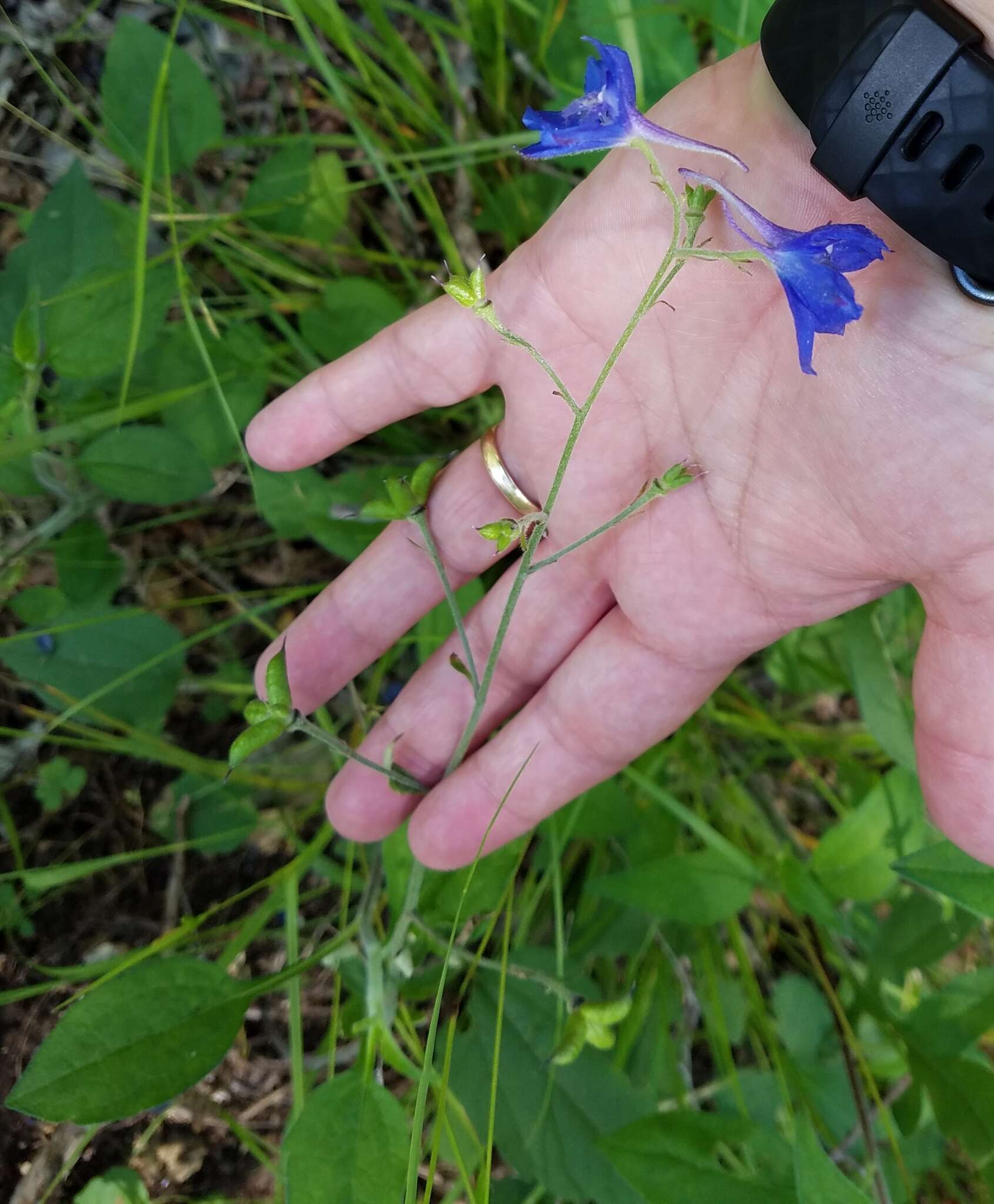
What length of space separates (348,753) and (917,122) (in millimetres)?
1161

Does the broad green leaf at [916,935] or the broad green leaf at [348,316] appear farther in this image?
the broad green leaf at [348,316]

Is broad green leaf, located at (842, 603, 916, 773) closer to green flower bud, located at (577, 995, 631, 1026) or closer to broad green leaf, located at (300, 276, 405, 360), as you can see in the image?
green flower bud, located at (577, 995, 631, 1026)

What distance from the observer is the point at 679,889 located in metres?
1.71

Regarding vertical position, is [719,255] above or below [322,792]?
above

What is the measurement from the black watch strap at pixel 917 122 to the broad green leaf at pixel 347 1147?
1479 mm

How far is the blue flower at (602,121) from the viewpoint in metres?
1.09

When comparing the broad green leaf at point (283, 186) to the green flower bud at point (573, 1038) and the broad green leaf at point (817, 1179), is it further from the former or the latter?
the broad green leaf at point (817, 1179)

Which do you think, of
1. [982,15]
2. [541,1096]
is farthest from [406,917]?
[982,15]

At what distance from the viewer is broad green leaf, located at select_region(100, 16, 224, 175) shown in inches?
78.5

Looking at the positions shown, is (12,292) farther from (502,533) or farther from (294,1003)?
(294,1003)

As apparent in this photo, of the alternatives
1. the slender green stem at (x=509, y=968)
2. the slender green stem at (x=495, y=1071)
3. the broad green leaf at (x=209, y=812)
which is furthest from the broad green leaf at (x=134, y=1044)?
→ the broad green leaf at (x=209, y=812)

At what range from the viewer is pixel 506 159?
231cm

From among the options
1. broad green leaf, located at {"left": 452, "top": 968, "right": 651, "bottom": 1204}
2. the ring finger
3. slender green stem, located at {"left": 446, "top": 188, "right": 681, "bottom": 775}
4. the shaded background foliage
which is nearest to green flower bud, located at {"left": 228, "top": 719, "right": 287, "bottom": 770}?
slender green stem, located at {"left": 446, "top": 188, "right": 681, "bottom": 775}

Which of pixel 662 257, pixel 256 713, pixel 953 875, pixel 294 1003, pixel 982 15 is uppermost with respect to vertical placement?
pixel 982 15
